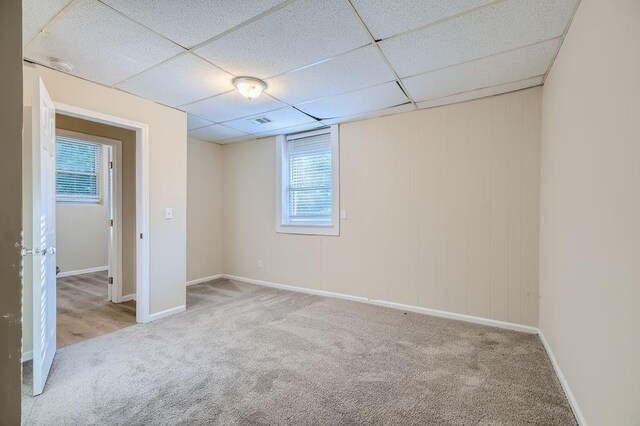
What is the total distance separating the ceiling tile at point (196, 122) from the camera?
385 centimetres

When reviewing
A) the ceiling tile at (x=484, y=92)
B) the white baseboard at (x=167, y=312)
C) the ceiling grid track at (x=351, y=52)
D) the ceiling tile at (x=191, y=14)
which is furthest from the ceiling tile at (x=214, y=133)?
the ceiling tile at (x=484, y=92)

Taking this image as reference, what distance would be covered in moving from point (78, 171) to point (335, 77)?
19.3 feet

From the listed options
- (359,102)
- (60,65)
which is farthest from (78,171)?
(359,102)

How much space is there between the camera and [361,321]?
126 inches

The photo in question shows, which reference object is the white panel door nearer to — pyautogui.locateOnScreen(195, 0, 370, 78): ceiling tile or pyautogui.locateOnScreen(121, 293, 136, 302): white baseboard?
pyautogui.locateOnScreen(195, 0, 370, 78): ceiling tile

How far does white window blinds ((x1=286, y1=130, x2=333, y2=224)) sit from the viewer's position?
4344mm

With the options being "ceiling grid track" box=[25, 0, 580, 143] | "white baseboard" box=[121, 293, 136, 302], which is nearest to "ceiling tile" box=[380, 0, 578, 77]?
"ceiling grid track" box=[25, 0, 580, 143]

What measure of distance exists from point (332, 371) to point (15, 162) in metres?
2.17

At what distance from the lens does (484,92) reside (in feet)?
9.68

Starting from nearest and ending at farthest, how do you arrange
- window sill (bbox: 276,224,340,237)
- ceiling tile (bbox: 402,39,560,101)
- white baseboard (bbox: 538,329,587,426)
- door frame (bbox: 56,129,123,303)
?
1. white baseboard (bbox: 538,329,587,426)
2. ceiling tile (bbox: 402,39,560,101)
3. door frame (bbox: 56,129,123,303)
4. window sill (bbox: 276,224,340,237)

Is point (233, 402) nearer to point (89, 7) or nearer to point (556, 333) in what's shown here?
point (556, 333)

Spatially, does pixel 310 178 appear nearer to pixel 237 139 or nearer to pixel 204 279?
pixel 237 139

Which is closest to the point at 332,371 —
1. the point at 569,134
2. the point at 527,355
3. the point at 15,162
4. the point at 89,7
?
the point at 527,355

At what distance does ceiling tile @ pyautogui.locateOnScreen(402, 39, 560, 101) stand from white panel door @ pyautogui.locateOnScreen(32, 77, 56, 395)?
290 cm
